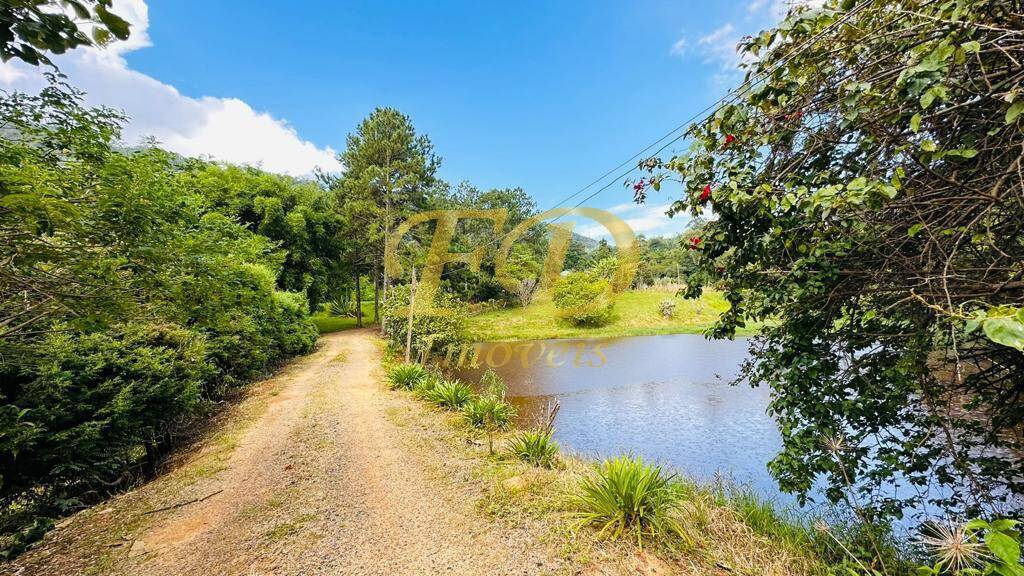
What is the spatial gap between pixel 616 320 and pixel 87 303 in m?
22.5

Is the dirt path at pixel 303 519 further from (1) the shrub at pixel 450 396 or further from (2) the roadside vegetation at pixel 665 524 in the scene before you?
(1) the shrub at pixel 450 396

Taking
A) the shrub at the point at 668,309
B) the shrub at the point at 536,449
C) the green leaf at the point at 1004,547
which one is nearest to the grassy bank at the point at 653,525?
the shrub at the point at 536,449

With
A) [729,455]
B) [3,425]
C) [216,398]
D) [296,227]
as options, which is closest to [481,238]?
Answer: [296,227]

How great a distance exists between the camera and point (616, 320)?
74.5 ft

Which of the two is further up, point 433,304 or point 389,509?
point 433,304

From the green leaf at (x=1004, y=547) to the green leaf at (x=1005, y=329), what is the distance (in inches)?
31.8

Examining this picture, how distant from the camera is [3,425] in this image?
3.12 meters

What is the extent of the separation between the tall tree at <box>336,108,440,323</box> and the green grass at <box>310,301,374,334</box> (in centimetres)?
664

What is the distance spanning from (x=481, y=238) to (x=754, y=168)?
23901mm

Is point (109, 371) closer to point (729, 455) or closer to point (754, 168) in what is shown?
point (754, 168)

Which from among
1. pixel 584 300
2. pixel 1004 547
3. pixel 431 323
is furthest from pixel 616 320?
pixel 1004 547

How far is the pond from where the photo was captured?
19.4 feet

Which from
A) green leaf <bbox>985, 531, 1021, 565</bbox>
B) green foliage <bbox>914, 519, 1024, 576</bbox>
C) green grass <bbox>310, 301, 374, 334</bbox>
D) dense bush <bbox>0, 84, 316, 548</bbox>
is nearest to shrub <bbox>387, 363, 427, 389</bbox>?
dense bush <bbox>0, 84, 316, 548</bbox>

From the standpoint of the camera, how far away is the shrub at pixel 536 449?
4.63 meters
